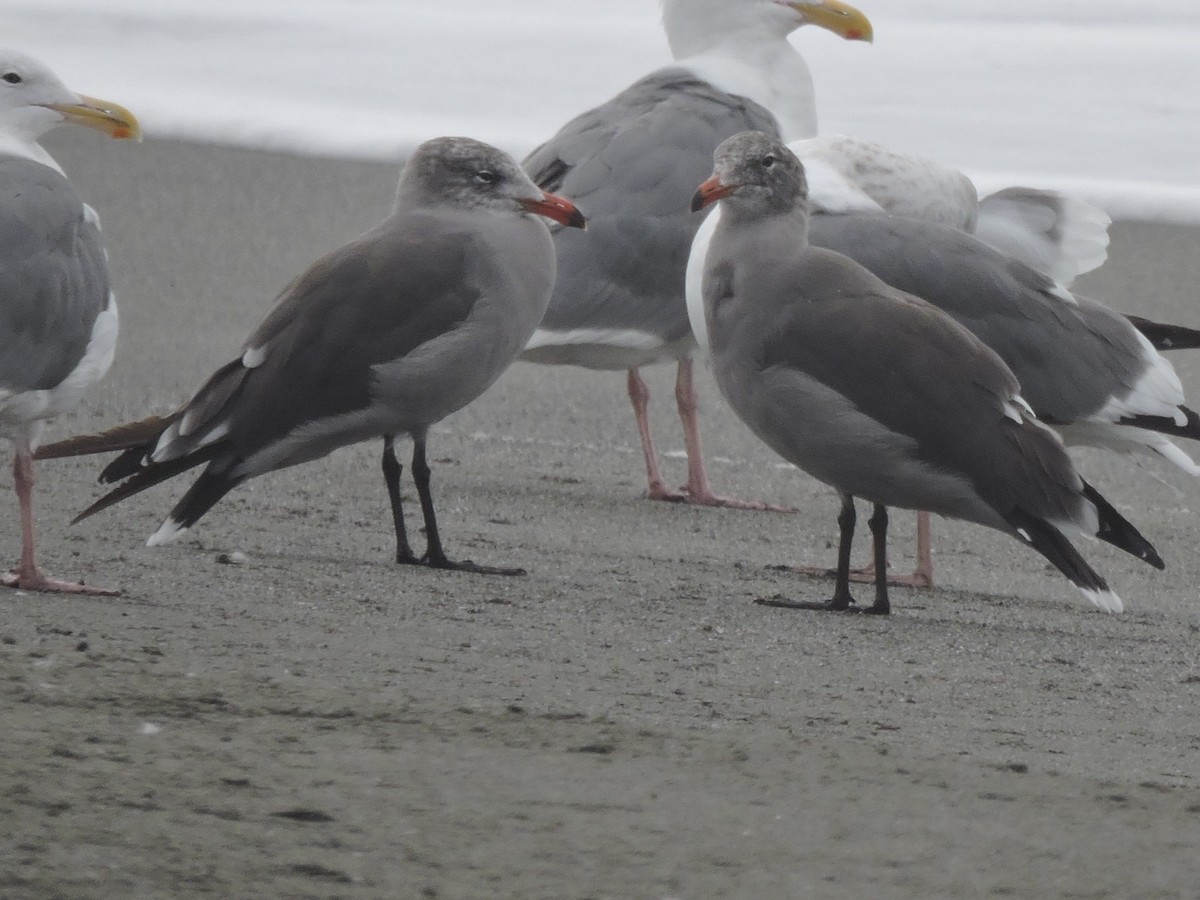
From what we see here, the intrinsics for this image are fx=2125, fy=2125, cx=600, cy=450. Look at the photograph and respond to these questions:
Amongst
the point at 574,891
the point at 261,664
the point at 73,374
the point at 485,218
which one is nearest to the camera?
the point at 574,891

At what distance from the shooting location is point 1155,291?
28.1 feet

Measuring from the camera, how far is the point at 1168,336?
227 inches

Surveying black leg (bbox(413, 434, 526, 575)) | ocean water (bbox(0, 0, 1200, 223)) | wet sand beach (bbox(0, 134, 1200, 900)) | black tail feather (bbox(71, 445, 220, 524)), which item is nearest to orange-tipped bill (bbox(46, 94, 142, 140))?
wet sand beach (bbox(0, 134, 1200, 900))

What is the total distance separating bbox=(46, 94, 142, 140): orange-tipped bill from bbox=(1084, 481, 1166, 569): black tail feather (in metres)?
2.62

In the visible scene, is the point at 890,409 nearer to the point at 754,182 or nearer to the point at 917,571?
the point at 754,182

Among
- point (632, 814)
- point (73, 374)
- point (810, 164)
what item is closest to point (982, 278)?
point (810, 164)

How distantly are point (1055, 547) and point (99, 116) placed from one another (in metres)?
2.66

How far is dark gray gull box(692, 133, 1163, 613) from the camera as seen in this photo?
438 centimetres

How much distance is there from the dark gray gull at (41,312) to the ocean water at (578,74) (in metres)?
6.56

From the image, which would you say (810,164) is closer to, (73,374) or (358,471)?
(358,471)

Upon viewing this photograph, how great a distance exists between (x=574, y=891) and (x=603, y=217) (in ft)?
13.8

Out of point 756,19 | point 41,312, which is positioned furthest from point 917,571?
point 756,19

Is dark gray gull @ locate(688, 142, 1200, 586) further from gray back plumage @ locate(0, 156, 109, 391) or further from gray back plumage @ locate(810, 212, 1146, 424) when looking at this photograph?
gray back plumage @ locate(0, 156, 109, 391)

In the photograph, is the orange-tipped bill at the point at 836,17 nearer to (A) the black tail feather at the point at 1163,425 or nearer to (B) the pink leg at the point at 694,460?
(B) the pink leg at the point at 694,460
